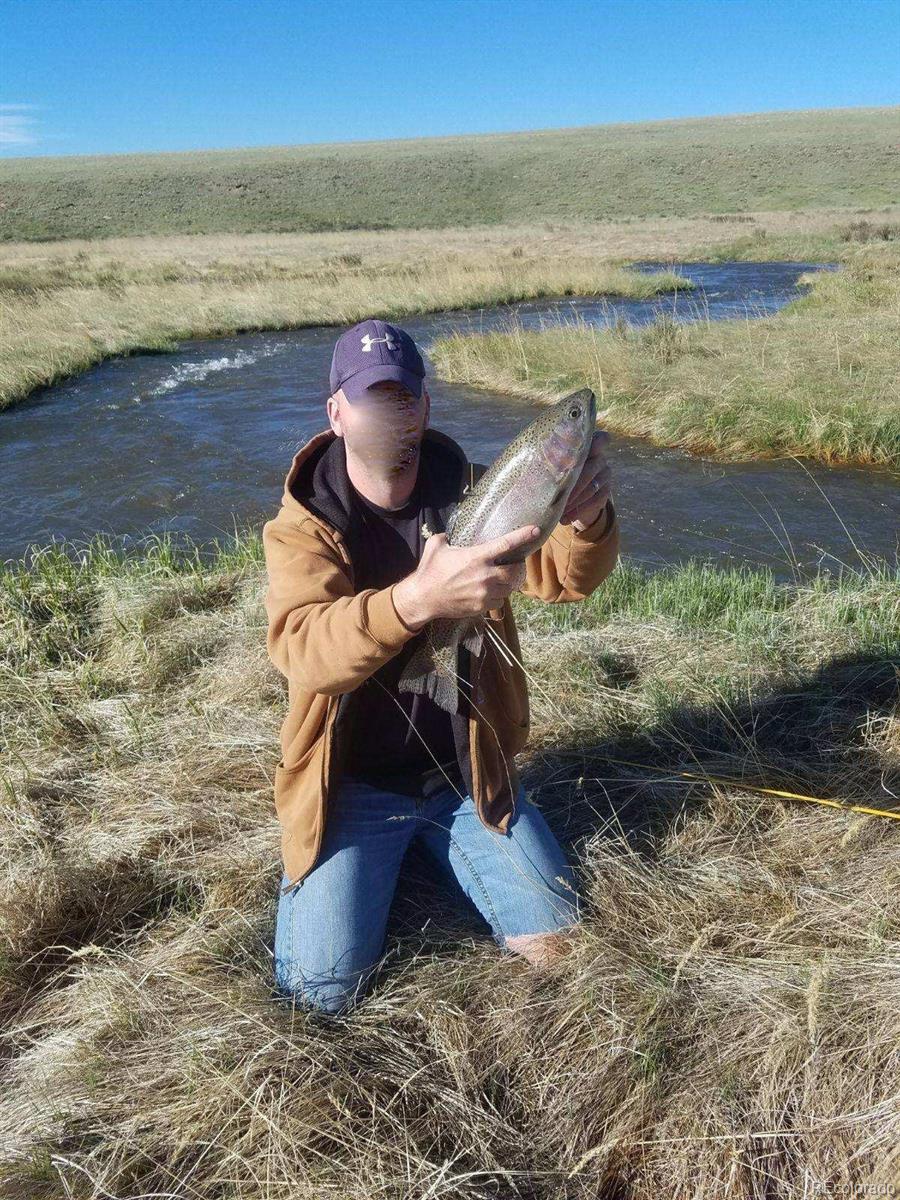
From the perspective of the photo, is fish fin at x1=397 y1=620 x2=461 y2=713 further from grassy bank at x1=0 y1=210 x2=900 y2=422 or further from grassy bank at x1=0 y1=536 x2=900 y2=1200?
grassy bank at x1=0 y1=210 x2=900 y2=422

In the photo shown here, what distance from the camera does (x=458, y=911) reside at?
2891 millimetres

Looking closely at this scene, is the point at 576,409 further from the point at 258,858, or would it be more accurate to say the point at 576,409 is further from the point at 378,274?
the point at 378,274

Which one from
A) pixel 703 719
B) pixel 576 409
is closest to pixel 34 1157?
pixel 576 409

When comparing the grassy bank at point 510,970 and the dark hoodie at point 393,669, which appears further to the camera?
the dark hoodie at point 393,669

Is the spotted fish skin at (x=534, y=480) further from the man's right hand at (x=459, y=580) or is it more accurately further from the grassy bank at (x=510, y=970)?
the grassy bank at (x=510, y=970)

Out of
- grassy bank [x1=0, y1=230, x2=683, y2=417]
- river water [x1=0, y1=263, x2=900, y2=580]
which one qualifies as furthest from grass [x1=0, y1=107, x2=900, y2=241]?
river water [x1=0, y1=263, x2=900, y2=580]

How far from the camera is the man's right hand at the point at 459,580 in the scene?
1966 millimetres

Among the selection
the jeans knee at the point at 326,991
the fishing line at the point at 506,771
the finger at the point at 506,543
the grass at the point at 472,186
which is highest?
the grass at the point at 472,186

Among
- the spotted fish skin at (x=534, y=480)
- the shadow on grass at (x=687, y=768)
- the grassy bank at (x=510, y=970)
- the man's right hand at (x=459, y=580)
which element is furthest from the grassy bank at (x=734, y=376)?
the man's right hand at (x=459, y=580)

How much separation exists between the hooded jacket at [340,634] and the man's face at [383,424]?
→ 0.11 m

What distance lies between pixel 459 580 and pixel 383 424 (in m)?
0.71

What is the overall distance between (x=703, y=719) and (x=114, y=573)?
4496mm

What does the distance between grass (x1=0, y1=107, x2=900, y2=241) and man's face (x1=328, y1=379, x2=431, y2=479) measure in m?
59.7

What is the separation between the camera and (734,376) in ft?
36.3
